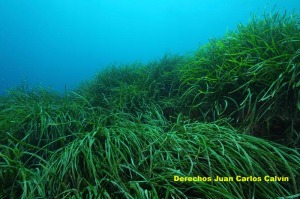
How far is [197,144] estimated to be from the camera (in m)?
1.86

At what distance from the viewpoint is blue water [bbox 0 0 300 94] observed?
2259 inches

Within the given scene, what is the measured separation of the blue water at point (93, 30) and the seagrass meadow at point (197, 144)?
5082cm

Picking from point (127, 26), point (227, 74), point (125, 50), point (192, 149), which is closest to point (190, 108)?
point (227, 74)

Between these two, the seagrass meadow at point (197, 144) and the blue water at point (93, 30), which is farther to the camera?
the blue water at point (93, 30)

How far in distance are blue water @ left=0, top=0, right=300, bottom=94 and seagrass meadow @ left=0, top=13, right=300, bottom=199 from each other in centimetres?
5082

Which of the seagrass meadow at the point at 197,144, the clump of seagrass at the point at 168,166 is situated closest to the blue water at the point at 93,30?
the seagrass meadow at the point at 197,144

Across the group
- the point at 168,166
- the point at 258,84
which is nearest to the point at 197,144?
the point at 168,166

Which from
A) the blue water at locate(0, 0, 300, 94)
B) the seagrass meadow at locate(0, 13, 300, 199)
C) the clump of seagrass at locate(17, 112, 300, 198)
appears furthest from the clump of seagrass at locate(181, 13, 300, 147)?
the blue water at locate(0, 0, 300, 94)

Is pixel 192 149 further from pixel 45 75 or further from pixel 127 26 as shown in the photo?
pixel 127 26

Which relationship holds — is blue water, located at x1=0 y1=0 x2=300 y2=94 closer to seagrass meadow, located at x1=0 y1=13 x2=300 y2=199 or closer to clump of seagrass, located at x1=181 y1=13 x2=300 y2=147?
clump of seagrass, located at x1=181 y1=13 x2=300 y2=147

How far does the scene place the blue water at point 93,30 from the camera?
57375 millimetres

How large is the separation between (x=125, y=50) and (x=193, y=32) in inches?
979

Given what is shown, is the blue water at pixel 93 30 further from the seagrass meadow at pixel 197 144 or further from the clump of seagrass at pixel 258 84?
the seagrass meadow at pixel 197 144

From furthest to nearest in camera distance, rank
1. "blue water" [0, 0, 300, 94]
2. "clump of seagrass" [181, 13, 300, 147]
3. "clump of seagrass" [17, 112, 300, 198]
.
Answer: "blue water" [0, 0, 300, 94] < "clump of seagrass" [181, 13, 300, 147] < "clump of seagrass" [17, 112, 300, 198]
